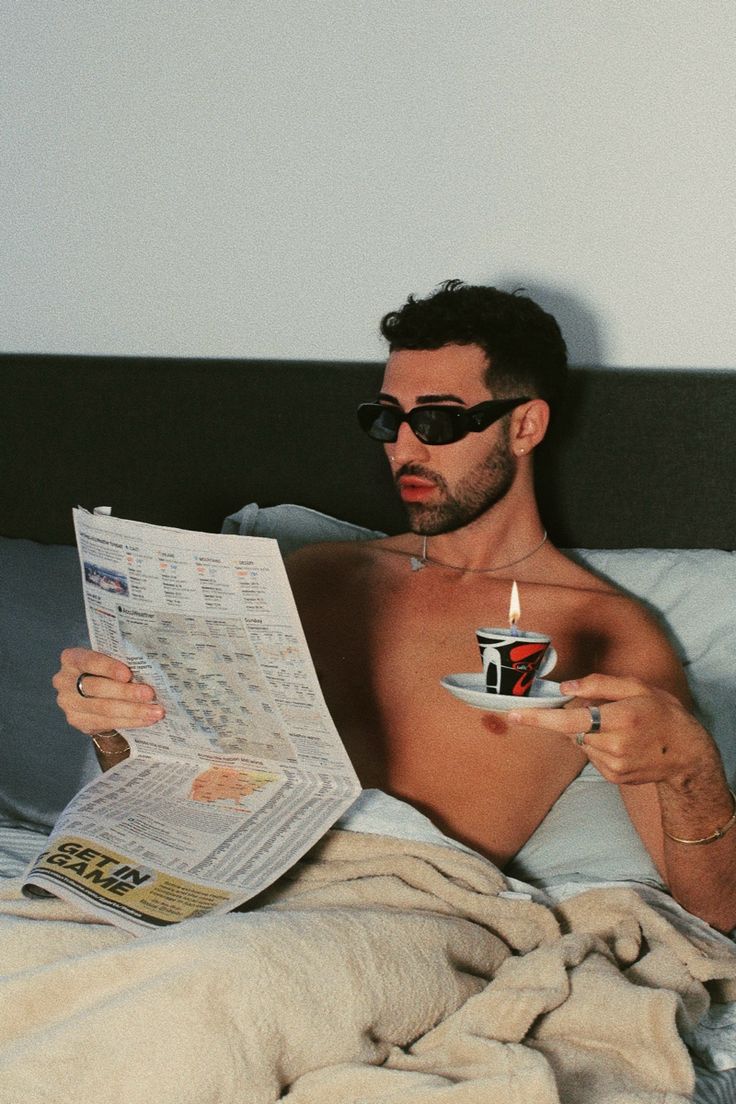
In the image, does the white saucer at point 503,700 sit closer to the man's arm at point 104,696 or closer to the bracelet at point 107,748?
the man's arm at point 104,696

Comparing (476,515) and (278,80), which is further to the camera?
(278,80)

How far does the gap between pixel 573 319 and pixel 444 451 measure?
0.49 metres

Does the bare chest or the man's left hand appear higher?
the man's left hand

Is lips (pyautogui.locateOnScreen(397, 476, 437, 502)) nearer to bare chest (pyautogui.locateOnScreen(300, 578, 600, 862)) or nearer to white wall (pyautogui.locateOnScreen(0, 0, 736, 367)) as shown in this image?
bare chest (pyautogui.locateOnScreen(300, 578, 600, 862))

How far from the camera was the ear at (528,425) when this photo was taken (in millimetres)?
1774

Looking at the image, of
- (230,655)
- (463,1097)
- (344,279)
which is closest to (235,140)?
(344,279)

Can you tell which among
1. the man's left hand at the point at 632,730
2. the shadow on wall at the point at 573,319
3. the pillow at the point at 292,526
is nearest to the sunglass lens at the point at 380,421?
the pillow at the point at 292,526

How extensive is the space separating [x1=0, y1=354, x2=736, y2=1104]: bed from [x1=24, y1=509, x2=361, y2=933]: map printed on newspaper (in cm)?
5

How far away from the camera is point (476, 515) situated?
1.78 m

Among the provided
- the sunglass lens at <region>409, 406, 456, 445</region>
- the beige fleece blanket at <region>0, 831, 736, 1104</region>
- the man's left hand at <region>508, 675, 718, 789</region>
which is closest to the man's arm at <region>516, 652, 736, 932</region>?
the man's left hand at <region>508, 675, 718, 789</region>

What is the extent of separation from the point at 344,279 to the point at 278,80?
36 centimetres

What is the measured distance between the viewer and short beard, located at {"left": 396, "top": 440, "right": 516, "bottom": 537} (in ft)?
5.72

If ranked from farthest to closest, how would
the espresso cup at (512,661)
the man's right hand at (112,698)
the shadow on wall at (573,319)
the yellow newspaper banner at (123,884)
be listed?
the shadow on wall at (573,319) < the man's right hand at (112,698) < the yellow newspaper banner at (123,884) < the espresso cup at (512,661)

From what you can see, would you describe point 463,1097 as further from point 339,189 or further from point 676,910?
point 339,189
